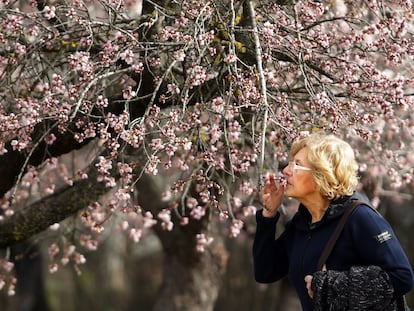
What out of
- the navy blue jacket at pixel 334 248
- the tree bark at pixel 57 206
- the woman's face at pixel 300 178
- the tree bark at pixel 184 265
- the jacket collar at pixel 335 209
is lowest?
the tree bark at pixel 184 265

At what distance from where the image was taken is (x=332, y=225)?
4016 millimetres

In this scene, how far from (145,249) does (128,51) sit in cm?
1850

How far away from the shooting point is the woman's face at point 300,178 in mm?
4082

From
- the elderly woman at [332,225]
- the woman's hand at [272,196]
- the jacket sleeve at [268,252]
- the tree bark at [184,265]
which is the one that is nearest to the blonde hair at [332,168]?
the elderly woman at [332,225]

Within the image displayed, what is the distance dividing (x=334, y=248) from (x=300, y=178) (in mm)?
373

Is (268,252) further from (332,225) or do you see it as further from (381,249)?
(381,249)

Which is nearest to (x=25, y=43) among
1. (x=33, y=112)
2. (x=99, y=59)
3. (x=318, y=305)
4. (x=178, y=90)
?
(x=99, y=59)

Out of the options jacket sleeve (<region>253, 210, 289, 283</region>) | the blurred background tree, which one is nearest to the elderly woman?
jacket sleeve (<region>253, 210, 289, 283</region>)

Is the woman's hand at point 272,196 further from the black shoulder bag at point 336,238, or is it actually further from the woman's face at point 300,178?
the black shoulder bag at point 336,238

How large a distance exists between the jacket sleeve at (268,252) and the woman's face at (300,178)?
0.34 metres

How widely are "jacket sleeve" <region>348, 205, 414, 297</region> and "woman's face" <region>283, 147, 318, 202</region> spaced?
0.96 ft

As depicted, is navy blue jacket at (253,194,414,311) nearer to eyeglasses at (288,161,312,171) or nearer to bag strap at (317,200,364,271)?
bag strap at (317,200,364,271)

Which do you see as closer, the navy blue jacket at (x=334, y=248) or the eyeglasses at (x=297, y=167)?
the navy blue jacket at (x=334, y=248)

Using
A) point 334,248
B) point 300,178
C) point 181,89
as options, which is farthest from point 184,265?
point 334,248
